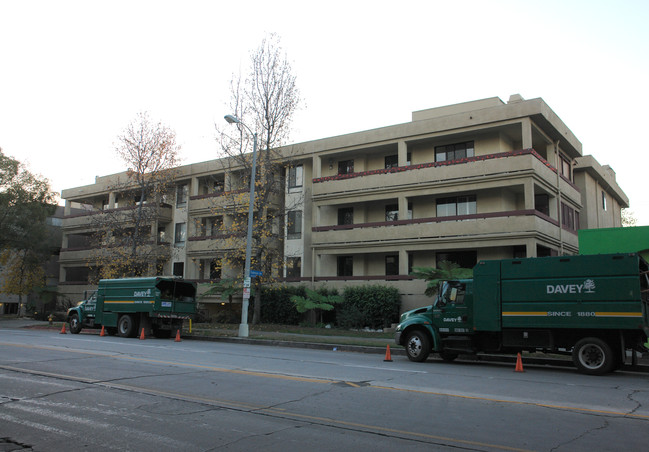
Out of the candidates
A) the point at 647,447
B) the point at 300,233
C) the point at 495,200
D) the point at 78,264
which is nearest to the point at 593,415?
the point at 647,447

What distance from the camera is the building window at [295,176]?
34.4 m

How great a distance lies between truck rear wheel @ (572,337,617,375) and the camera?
1210 centimetres

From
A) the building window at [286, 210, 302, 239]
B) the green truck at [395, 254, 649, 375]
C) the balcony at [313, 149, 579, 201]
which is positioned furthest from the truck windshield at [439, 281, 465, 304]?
the building window at [286, 210, 302, 239]

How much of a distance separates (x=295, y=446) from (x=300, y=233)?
1099 inches

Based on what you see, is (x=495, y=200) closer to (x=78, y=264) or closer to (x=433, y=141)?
(x=433, y=141)

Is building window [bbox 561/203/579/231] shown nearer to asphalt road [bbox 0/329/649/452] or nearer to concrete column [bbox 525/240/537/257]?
concrete column [bbox 525/240/537/257]

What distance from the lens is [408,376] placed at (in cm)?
1120

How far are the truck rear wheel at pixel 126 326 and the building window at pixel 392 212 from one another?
1557 centimetres

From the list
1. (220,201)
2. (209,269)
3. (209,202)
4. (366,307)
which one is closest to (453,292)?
(366,307)

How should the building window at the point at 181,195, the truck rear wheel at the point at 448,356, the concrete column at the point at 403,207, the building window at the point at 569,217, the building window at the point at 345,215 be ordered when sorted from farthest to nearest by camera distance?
the building window at the point at 181,195, the building window at the point at 345,215, the building window at the point at 569,217, the concrete column at the point at 403,207, the truck rear wheel at the point at 448,356

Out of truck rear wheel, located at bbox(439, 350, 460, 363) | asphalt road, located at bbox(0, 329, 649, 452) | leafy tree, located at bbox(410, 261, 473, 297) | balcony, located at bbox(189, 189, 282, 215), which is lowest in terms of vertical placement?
truck rear wheel, located at bbox(439, 350, 460, 363)

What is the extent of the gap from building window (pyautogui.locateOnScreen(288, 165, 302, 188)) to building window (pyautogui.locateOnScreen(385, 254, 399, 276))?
309 inches

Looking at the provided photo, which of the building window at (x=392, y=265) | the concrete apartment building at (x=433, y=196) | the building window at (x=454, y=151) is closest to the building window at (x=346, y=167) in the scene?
the concrete apartment building at (x=433, y=196)

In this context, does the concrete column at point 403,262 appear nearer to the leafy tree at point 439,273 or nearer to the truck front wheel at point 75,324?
the leafy tree at point 439,273
